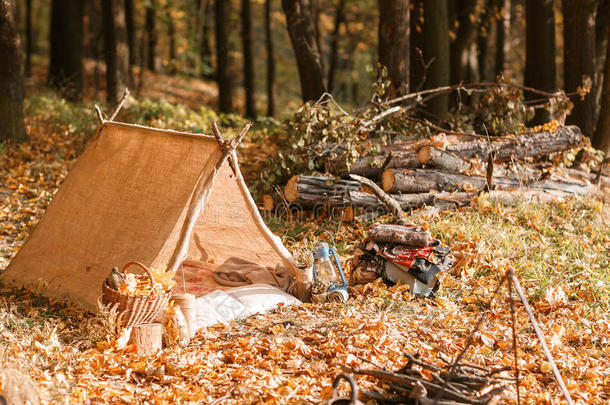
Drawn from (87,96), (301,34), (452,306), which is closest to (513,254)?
(452,306)

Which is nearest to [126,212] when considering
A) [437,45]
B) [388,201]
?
[388,201]

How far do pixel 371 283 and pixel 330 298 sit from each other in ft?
1.50

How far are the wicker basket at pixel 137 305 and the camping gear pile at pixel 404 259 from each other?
1997mm

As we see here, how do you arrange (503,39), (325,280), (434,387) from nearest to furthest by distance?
(434,387), (325,280), (503,39)

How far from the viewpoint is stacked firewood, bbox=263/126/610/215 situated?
7168 millimetres

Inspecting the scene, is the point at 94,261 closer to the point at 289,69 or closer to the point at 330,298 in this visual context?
the point at 330,298

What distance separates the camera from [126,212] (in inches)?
211

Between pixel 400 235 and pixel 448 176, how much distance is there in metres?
2.37

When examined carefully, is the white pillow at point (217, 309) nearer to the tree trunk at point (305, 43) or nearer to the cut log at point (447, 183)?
the cut log at point (447, 183)

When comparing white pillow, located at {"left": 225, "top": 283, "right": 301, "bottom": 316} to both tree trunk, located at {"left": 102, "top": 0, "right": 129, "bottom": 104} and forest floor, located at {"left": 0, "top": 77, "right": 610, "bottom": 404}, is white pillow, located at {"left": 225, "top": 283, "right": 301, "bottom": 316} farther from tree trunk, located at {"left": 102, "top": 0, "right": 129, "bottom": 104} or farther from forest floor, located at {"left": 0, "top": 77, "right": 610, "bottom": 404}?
tree trunk, located at {"left": 102, "top": 0, "right": 129, "bottom": 104}

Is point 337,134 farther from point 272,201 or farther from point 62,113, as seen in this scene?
point 62,113

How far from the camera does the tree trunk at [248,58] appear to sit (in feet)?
48.3

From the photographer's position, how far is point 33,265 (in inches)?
221

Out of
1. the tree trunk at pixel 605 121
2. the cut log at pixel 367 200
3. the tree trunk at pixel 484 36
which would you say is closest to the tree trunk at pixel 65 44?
the cut log at pixel 367 200
